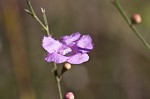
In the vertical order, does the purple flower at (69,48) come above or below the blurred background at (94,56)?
below

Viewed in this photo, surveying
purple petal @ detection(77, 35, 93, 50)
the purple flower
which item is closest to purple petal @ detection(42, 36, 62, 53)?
the purple flower

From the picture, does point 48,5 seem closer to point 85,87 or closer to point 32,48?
point 32,48

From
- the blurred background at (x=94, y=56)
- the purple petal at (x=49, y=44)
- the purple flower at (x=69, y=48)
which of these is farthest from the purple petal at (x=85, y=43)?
the blurred background at (x=94, y=56)

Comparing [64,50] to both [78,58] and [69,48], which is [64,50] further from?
[78,58]

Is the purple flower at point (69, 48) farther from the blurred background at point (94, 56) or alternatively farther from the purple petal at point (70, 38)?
the blurred background at point (94, 56)

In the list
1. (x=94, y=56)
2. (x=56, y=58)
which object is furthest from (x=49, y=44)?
(x=94, y=56)

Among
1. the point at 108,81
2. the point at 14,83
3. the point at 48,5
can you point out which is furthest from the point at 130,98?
the point at 48,5
